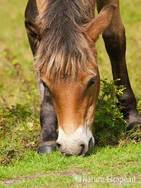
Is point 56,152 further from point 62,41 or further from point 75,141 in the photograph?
point 62,41

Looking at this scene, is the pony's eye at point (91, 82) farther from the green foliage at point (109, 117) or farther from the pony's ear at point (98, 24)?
the green foliage at point (109, 117)

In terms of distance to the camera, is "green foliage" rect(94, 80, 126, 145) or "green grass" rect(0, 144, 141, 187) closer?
"green grass" rect(0, 144, 141, 187)

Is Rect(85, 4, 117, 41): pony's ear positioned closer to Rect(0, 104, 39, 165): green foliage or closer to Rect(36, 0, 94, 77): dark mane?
Rect(36, 0, 94, 77): dark mane

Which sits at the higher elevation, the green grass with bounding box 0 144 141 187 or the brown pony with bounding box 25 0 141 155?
the brown pony with bounding box 25 0 141 155

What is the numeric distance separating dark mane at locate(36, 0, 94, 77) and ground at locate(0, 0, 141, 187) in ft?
2.85

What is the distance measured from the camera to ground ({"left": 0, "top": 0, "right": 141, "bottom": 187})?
670cm

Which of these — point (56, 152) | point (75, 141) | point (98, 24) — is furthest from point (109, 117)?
point (75, 141)

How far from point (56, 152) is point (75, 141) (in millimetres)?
735

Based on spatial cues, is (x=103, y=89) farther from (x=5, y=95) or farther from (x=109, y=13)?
(x=5, y=95)

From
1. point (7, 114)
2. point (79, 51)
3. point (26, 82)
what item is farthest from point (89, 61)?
point (26, 82)

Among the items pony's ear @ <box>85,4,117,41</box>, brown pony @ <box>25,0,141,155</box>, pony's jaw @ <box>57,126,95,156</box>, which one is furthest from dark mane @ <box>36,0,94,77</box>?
pony's jaw @ <box>57,126,95,156</box>

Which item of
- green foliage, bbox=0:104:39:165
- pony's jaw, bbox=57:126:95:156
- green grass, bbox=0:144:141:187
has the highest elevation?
pony's jaw, bbox=57:126:95:156

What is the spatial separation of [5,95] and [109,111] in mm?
3044

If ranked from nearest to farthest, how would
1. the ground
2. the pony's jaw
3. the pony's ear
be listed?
the ground
the pony's jaw
the pony's ear
